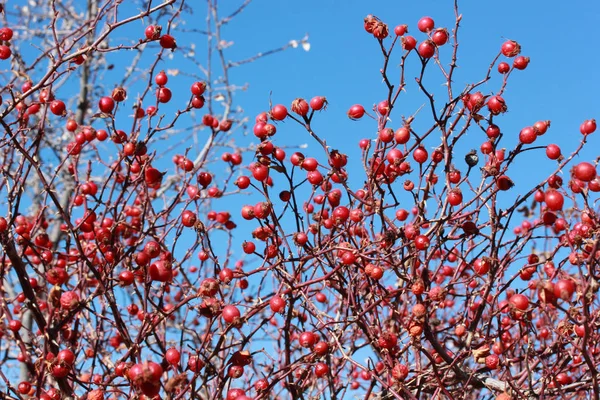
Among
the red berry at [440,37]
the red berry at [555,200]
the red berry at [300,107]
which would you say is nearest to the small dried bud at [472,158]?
the red berry at [555,200]

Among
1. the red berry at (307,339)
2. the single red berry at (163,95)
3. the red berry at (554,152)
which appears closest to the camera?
the red berry at (307,339)

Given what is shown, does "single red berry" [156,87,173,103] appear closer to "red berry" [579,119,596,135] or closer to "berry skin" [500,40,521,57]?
"berry skin" [500,40,521,57]

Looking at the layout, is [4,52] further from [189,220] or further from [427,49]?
[427,49]

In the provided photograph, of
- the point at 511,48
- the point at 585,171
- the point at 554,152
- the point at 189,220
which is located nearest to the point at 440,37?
the point at 511,48

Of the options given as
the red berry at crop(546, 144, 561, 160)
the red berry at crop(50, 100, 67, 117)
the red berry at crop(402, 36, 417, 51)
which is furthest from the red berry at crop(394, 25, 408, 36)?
the red berry at crop(50, 100, 67, 117)

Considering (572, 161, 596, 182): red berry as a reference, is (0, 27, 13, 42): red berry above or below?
above

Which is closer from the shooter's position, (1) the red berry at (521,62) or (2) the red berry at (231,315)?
(2) the red berry at (231,315)

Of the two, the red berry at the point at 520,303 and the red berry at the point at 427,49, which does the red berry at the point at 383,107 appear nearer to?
the red berry at the point at 427,49

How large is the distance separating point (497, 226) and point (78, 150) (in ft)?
6.73

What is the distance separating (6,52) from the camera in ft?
9.27

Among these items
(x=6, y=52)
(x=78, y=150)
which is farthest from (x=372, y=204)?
(x=6, y=52)

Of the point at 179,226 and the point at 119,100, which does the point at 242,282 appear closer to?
the point at 179,226

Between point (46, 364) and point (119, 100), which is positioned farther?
point (119, 100)

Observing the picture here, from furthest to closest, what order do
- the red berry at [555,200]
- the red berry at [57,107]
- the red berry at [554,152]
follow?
1. the red berry at [57,107]
2. the red berry at [554,152]
3. the red berry at [555,200]
